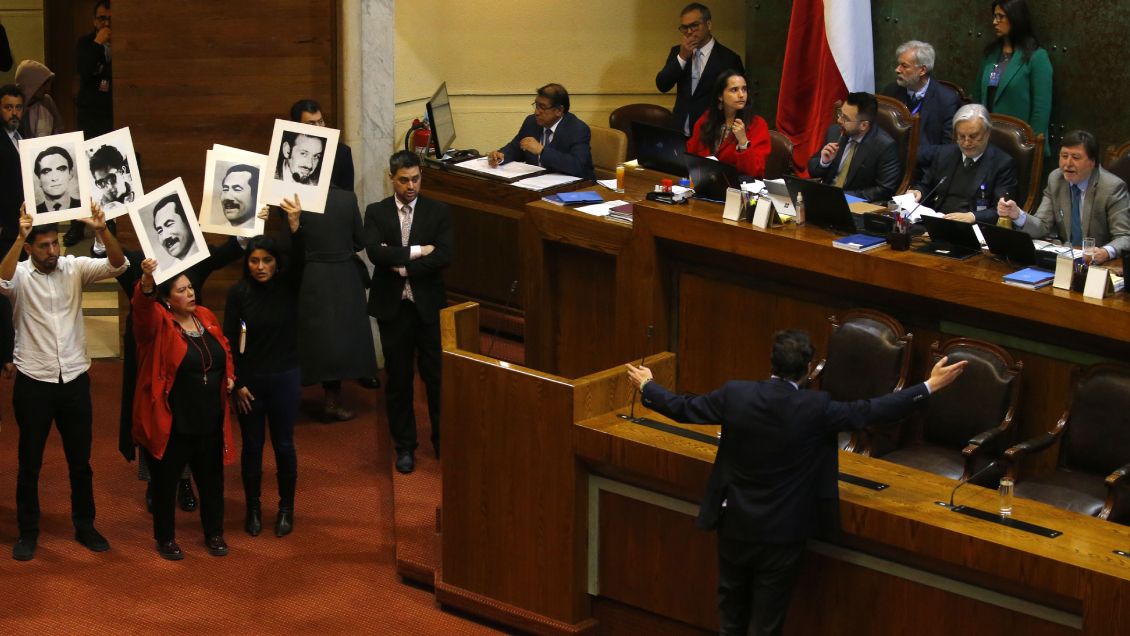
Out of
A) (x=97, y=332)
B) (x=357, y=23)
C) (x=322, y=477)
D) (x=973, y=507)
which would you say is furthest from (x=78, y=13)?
(x=973, y=507)

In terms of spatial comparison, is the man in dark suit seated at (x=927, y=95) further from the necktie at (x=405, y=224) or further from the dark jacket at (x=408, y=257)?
the necktie at (x=405, y=224)

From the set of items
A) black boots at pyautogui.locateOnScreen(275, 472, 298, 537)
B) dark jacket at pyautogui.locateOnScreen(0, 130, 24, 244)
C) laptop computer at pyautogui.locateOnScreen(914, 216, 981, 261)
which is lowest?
black boots at pyautogui.locateOnScreen(275, 472, 298, 537)

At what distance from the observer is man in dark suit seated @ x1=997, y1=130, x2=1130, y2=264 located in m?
4.80

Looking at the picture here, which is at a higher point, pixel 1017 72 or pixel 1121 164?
pixel 1017 72

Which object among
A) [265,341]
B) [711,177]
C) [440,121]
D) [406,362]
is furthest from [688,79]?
[265,341]

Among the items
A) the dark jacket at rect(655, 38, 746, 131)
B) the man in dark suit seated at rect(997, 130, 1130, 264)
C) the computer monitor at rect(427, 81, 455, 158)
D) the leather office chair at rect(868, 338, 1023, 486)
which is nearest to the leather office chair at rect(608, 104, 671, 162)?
the dark jacket at rect(655, 38, 746, 131)

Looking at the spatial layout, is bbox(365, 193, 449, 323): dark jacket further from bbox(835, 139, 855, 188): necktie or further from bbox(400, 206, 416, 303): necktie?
bbox(835, 139, 855, 188): necktie

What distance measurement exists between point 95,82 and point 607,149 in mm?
3445

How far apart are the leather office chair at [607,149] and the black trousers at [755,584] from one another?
12.7 feet

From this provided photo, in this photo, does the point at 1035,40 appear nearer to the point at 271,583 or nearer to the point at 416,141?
the point at 416,141

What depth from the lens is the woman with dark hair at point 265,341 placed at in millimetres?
5020

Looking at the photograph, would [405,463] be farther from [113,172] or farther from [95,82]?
[95,82]

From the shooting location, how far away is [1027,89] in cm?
666

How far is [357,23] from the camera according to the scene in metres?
6.62
